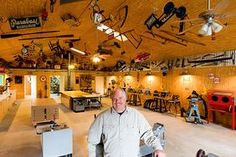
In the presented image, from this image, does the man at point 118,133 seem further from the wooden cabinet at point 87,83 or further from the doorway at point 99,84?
the doorway at point 99,84

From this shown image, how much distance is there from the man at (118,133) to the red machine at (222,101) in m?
5.50

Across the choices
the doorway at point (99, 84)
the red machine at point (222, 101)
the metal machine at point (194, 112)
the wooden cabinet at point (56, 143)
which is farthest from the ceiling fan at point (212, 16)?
the doorway at point (99, 84)

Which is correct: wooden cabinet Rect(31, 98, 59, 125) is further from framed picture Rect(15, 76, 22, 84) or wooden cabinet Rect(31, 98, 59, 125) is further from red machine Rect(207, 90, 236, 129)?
framed picture Rect(15, 76, 22, 84)

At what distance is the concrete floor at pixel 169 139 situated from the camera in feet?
14.1

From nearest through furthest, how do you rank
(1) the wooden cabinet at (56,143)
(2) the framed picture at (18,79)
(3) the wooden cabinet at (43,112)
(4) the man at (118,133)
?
(4) the man at (118,133)
(1) the wooden cabinet at (56,143)
(3) the wooden cabinet at (43,112)
(2) the framed picture at (18,79)

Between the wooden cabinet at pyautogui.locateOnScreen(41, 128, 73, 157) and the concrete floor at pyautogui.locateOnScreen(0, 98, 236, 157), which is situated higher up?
the wooden cabinet at pyautogui.locateOnScreen(41, 128, 73, 157)

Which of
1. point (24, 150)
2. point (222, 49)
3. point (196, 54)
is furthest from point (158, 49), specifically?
point (24, 150)

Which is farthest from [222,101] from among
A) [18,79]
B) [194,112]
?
[18,79]

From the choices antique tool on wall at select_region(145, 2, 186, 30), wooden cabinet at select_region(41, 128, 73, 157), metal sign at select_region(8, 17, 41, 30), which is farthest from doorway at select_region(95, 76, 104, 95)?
metal sign at select_region(8, 17, 41, 30)

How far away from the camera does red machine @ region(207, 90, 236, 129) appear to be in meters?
6.14

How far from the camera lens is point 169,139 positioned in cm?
512

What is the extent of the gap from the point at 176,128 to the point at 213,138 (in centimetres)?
122

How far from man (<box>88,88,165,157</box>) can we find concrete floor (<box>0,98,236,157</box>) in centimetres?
252

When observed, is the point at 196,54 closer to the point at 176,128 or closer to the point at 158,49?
the point at 158,49
